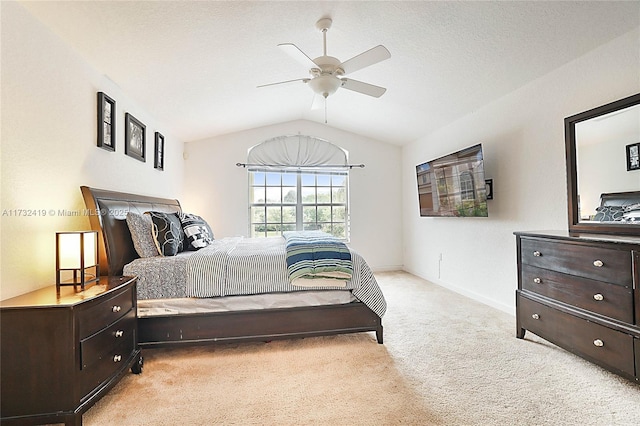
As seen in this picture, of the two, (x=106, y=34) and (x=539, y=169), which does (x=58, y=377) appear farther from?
(x=539, y=169)

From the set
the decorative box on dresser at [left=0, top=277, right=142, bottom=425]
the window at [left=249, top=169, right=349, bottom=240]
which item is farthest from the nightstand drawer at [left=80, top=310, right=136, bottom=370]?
the window at [left=249, top=169, right=349, bottom=240]

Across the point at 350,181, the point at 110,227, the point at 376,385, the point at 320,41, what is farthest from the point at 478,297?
the point at 110,227

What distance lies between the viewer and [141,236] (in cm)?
251

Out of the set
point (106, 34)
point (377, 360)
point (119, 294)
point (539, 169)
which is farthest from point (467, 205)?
point (106, 34)

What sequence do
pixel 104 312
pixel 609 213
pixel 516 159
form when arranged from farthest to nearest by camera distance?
pixel 516 159, pixel 609 213, pixel 104 312

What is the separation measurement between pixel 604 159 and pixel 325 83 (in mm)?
2264

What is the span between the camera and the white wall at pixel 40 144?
65.9 inches

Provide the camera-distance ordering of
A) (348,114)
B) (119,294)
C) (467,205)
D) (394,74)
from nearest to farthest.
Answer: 1. (119,294)
2. (394,74)
3. (467,205)
4. (348,114)

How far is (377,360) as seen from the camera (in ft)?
7.35

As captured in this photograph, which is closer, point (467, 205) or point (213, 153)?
point (467, 205)

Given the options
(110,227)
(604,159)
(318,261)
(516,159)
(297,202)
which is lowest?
(318,261)

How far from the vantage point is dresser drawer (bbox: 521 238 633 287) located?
185 cm

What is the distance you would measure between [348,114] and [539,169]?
2727 millimetres

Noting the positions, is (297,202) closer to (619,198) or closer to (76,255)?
(76,255)
